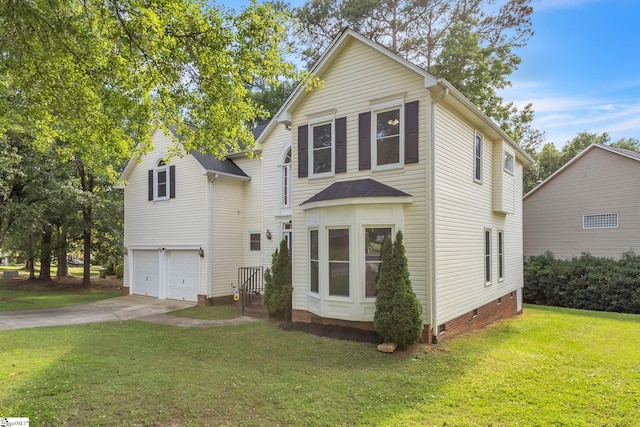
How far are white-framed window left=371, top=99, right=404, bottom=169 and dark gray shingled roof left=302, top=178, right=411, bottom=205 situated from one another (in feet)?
1.73

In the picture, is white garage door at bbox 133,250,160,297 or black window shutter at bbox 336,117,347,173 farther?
white garage door at bbox 133,250,160,297

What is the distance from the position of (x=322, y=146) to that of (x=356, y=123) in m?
1.19

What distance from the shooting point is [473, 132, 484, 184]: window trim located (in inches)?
427

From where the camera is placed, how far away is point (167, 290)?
16328mm

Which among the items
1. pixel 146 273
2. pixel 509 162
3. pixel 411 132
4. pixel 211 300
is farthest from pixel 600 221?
pixel 146 273

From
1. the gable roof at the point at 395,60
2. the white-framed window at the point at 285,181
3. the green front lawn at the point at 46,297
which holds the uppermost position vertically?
the gable roof at the point at 395,60

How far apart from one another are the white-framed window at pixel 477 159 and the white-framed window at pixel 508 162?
196 cm

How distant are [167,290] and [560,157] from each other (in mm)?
32133

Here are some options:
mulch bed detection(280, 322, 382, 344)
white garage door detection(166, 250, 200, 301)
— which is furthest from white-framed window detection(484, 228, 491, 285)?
white garage door detection(166, 250, 200, 301)

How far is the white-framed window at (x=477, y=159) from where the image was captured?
35.8ft

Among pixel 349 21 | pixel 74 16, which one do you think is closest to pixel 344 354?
pixel 74 16

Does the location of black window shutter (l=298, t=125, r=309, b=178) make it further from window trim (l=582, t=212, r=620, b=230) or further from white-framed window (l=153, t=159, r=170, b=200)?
window trim (l=582, t=212, r=620, b=230)

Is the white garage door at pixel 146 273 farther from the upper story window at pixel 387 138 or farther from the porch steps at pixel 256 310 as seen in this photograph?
the upper story window at pixel 387 138

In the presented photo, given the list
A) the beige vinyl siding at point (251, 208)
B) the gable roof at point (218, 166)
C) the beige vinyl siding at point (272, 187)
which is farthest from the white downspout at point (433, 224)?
the gable roof at point (218, 166)
